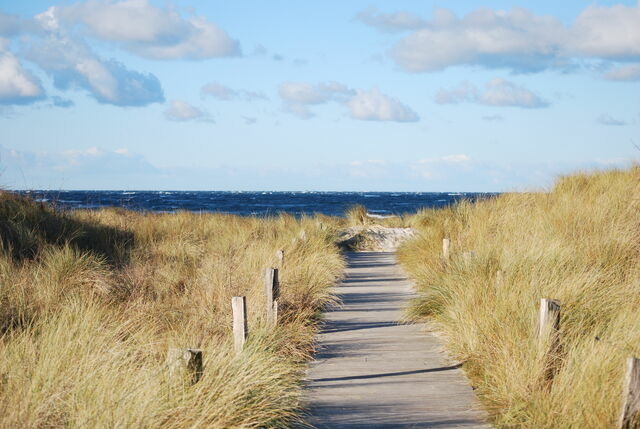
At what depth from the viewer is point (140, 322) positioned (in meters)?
8.00

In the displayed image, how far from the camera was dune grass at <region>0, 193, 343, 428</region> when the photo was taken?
15.9 ft

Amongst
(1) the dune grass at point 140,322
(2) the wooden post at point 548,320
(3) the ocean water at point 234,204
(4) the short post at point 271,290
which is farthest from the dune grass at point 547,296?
(3) the ocean water at point 234,204

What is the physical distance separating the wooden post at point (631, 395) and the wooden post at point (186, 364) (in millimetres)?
2995

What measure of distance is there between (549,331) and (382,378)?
1747 mm

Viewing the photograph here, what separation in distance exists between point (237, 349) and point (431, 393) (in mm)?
1882

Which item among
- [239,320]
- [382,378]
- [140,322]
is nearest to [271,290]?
[140,322]

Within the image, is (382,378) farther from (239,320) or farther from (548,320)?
(548,320)

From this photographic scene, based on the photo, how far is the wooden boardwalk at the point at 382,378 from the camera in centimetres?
584

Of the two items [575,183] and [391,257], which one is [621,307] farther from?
[391,257]

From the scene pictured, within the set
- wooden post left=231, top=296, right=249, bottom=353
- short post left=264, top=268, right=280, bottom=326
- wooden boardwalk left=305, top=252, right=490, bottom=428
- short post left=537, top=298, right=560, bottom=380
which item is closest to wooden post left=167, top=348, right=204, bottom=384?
wooden boardwalk left=305, top=252, right=490, bottom=428

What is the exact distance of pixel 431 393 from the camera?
21.4 ft

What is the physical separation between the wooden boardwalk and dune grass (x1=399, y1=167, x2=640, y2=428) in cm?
25

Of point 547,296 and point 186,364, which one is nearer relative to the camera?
point 186,364

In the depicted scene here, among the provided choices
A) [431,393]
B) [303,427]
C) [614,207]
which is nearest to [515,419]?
[431,393]
